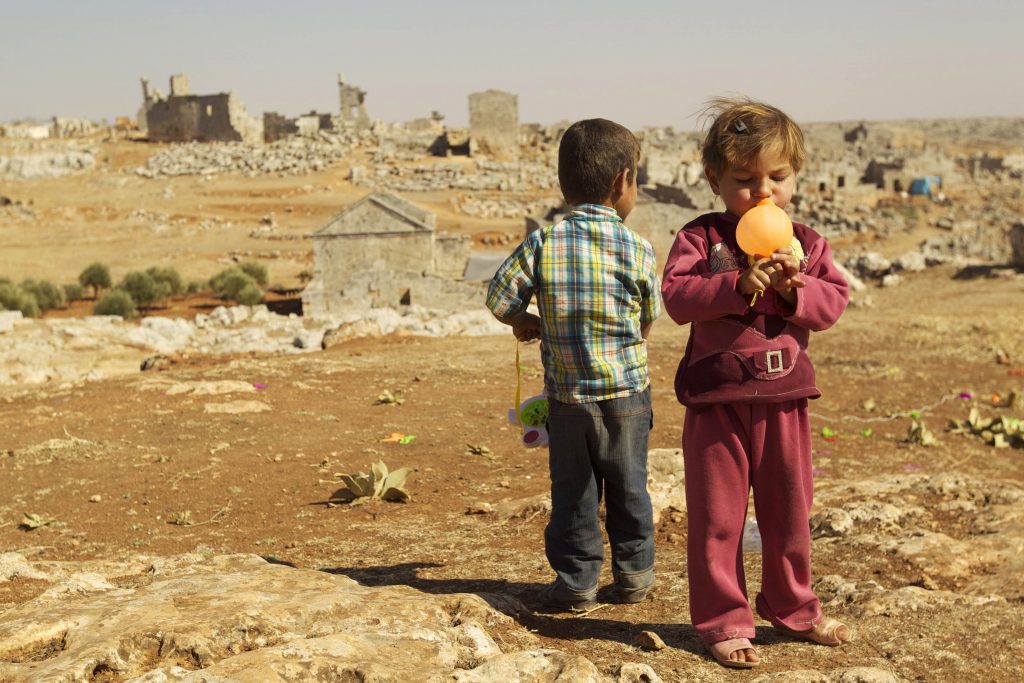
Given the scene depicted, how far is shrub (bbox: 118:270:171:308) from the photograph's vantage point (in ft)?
80.6

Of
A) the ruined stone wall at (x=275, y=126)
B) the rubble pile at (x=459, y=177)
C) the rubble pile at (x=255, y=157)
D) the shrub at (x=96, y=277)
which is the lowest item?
the shrub at (x=96, y=277)

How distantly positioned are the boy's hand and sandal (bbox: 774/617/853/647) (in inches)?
51.8

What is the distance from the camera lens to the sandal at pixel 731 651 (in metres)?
2.86

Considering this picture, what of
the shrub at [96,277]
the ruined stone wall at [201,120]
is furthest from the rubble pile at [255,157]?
the shrub at [96,277]

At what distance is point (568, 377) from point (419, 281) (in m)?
17.3

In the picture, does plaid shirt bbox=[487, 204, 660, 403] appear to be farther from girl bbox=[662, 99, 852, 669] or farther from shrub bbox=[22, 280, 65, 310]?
shrub bbox=[22, 280, 65, 310]

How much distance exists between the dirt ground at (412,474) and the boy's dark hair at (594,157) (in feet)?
5.02

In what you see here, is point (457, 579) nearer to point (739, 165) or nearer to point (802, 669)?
point (802, 669)

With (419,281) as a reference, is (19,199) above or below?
above

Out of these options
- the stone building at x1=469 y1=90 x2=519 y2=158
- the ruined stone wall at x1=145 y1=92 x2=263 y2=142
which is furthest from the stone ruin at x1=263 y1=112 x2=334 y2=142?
the stone building at x1=469 y1=90 x2=519 y2=158

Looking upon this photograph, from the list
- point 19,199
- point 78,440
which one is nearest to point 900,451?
point 78,440

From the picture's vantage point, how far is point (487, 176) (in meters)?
42.8

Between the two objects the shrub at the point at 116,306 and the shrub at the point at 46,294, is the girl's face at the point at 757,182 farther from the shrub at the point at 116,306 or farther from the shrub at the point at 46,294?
the shrub at the point at 46,294

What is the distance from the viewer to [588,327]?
328cm
